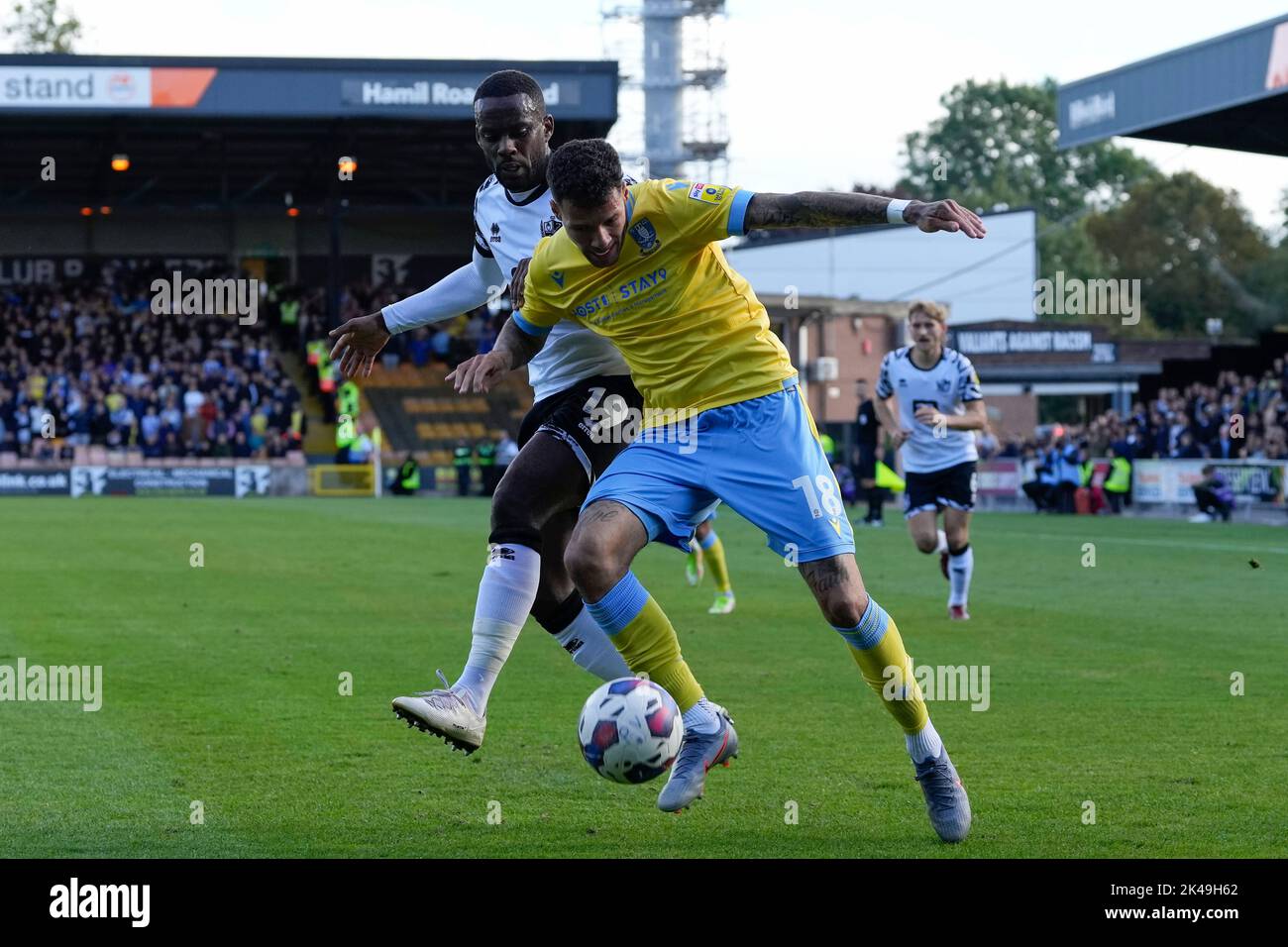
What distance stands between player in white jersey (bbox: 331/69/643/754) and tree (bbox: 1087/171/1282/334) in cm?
7820

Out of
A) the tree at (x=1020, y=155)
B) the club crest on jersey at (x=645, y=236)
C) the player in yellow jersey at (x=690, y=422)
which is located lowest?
Result: the player in yellow jersey at (x=690, y=422)

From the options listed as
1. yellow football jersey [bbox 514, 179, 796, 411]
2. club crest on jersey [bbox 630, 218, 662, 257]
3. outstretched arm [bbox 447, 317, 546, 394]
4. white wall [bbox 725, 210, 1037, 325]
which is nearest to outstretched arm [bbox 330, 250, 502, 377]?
outstretched arm [bbox 447, 317, 546, 394]

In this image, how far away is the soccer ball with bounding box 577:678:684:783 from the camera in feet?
18.5

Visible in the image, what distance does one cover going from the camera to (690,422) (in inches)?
239

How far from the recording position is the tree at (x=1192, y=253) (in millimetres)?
81875

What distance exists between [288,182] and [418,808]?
4188cm

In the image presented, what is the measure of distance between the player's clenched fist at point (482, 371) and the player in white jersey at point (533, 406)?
1.22ft

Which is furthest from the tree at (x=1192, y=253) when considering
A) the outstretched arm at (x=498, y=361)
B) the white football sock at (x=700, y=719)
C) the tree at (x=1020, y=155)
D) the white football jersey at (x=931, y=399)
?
the white football sock at (x=700, y=719)

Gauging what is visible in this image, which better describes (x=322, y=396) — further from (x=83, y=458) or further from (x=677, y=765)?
(x=677, y=765)

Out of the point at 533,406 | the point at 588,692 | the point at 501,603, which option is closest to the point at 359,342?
the point at 533,406

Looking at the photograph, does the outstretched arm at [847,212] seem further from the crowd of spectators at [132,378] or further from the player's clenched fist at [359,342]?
the crowd of spectators at [132,378]

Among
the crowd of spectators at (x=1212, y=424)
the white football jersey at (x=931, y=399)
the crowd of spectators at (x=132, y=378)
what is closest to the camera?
the white football jersey at (x=931, y=399)

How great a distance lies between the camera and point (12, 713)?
8.16 meters
